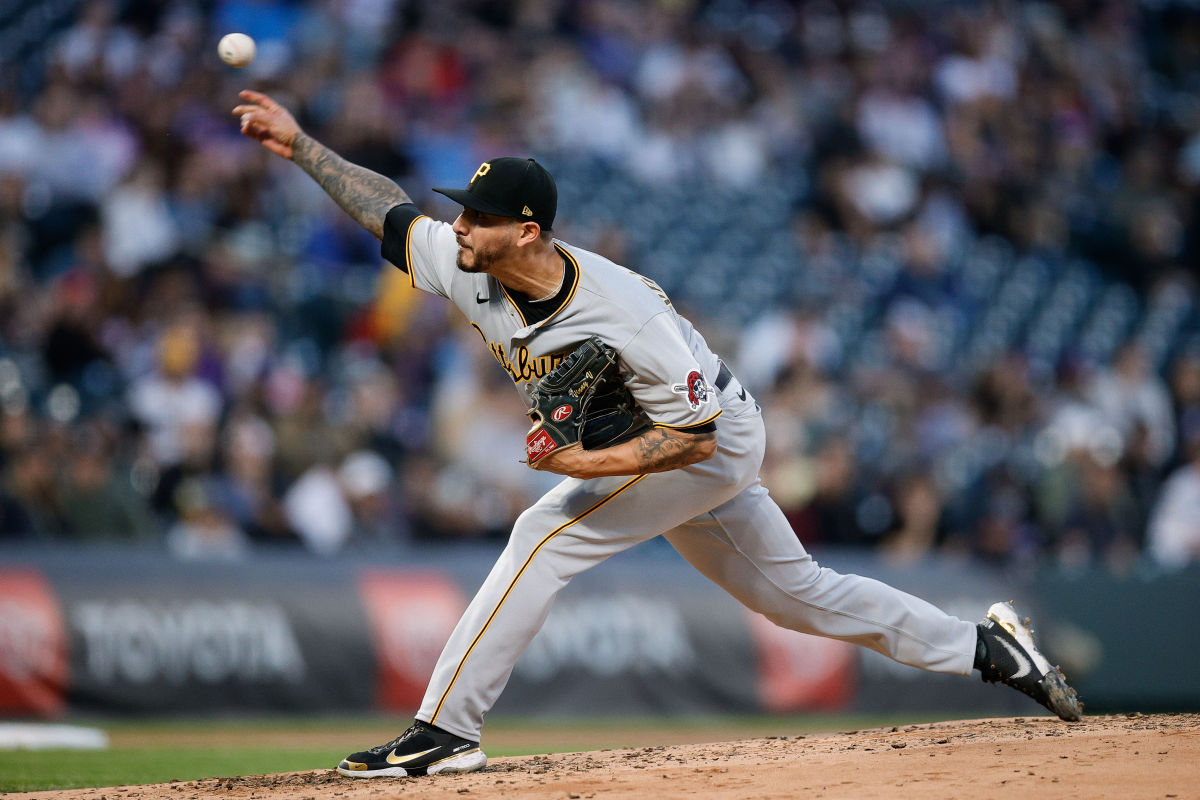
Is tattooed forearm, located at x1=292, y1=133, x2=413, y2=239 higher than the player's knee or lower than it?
higher

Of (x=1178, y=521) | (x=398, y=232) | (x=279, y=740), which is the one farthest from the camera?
(x=1178, y=521)

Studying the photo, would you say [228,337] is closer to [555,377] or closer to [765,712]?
[765,712]

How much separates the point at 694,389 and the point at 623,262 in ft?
23.9

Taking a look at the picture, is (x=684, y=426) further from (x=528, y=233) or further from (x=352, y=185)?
(x=352, y=185)

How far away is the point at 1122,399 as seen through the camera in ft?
39.0

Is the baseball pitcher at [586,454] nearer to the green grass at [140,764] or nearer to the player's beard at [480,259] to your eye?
the player's beard at [480,259]

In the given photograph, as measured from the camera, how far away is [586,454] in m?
4.16

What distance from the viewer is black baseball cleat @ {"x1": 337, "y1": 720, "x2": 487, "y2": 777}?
170 inches

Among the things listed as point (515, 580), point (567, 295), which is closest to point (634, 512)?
point (515, 580)

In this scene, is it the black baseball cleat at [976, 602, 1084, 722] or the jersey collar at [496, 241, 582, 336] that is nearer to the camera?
the jersey collar at [496, 241, 582, 336]

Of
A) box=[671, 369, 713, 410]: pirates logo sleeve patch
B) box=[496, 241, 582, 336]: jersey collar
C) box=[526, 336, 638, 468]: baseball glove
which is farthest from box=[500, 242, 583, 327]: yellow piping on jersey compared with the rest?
box=[671, 369, 713, 410]: pirates logo sleeve patch

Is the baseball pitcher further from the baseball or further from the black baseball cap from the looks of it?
the baseball

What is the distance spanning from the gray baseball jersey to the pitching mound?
1.12ft

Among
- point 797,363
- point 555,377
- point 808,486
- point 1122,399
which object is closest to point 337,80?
point 797,363
